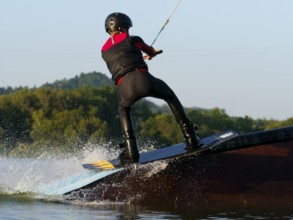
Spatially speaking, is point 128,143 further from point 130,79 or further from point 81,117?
point 81,117

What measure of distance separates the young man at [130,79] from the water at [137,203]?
433 millimetres

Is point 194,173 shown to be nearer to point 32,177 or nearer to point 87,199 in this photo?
point 87,199

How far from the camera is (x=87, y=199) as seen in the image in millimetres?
10039

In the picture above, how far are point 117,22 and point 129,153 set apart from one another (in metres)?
1.54

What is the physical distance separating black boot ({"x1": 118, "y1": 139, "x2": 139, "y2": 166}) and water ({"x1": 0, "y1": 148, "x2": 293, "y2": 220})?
0.17 meters

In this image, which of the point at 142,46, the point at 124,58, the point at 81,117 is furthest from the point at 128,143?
the point at 81,117

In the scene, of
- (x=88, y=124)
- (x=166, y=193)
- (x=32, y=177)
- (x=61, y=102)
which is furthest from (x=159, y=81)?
(x=61, y=102)

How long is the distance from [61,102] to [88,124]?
12.0 meters

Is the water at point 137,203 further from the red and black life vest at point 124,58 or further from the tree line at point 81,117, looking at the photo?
the tree line at point 81,117

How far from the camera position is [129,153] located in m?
9.48

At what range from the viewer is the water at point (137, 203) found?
27.8ft

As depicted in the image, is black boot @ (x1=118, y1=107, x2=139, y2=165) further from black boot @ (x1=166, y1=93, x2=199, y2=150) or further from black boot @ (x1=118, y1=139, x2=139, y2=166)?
black boot @ (x1=166, y1=93, x2=199, y2=150)

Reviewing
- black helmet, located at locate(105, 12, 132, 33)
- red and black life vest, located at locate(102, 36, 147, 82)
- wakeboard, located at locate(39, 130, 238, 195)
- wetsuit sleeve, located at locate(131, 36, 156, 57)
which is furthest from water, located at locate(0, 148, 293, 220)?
black helmet, located at locate(105, 12, 132, 33)

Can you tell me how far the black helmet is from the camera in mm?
9383
